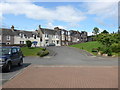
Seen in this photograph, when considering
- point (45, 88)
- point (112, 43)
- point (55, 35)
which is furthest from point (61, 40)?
point (45, 88)

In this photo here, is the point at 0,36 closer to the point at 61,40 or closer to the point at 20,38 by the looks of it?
the point at 20,38

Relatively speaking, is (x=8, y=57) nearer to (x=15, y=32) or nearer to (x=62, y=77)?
(x=62, y=77)

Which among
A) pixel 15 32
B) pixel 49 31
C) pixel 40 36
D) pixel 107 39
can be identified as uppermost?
pixel 49 31

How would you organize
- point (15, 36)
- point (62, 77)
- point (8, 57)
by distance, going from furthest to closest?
point (15, 36) < point (8, 57) < point (62, 77)

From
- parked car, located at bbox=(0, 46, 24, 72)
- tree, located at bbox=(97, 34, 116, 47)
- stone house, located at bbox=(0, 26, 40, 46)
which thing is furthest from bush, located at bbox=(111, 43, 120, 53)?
stone house, located at bbox=(0, 26, 40, 46)

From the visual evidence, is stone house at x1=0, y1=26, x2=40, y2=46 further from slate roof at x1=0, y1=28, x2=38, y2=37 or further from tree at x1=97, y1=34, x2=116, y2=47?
tree at x1=97, y1=34, x2=116, y2=47

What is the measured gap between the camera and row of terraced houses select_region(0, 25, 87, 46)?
5455cm

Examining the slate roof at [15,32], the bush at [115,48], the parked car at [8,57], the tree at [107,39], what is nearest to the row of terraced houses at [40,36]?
the slate roof at [15,32]

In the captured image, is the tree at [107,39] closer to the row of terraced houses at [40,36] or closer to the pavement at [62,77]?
the pavement at [62,77]

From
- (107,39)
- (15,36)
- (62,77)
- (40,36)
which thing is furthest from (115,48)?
(40,36)

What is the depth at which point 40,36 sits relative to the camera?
70.2m

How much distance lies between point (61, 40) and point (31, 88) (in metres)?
72.4

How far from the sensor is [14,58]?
40.7 ft

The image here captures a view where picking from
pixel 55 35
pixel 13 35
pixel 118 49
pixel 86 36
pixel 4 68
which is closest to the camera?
pixel 4 68
